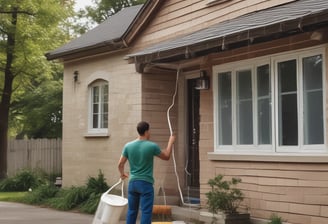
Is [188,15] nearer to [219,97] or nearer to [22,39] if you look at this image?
[219,97]

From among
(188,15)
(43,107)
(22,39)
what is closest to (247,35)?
(188,15)

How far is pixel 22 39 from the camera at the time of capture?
69.1 ft

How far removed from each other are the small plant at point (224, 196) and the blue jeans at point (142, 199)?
194cm

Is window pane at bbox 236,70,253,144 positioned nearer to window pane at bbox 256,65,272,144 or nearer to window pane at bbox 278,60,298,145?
window pane at bbox 256,65,272,144

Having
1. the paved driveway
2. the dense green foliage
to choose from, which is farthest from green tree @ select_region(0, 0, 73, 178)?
the paved driveway

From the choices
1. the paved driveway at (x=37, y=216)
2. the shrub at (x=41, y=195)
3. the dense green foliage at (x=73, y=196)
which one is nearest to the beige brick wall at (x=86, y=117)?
the dense green foliage at (x=73, y=196)

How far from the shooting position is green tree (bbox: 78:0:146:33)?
41.2m

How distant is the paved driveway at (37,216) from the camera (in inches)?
442

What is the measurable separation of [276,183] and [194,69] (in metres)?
3.96

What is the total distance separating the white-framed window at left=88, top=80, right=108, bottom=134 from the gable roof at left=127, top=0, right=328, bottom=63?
14.0 feet

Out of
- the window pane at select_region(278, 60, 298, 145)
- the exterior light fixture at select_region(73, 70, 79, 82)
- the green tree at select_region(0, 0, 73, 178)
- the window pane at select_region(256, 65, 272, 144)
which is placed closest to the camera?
the window pane at select_region(278, 60, 298, 145)

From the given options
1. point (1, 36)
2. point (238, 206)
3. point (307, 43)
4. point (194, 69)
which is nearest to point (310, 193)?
point (238, 206)

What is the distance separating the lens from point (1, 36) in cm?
2166

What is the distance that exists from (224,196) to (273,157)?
3.45 ft
